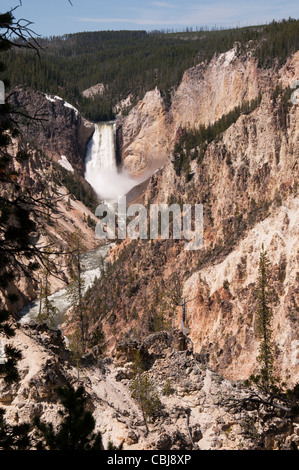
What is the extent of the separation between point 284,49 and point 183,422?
7969 centimetres

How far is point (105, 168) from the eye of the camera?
129 m

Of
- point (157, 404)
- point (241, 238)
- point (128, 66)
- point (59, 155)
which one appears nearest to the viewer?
point (157, 404)

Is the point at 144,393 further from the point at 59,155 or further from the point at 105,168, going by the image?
the point at 105,168

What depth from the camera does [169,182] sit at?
7275 centimetres

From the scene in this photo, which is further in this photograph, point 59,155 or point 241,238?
point 59,155

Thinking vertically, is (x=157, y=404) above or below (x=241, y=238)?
below

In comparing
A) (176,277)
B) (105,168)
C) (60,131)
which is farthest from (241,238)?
(60,131)

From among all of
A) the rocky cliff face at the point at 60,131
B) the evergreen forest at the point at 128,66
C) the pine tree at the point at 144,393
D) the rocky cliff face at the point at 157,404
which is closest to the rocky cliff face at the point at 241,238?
the rocky cliff face at the point at 157,404

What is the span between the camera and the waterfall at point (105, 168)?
122 meters

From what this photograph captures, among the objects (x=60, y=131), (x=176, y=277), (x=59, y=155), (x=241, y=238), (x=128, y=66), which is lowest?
(x=176, y=277)

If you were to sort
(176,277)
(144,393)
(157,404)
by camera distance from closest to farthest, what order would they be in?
(157,404)
(144,393)
(176,277)

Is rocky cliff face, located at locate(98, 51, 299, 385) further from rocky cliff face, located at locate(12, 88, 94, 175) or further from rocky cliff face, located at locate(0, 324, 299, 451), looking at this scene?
rocky cliff face, located at locate(12, 88, 94, 175)

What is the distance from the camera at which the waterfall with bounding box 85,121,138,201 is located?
122 meters
